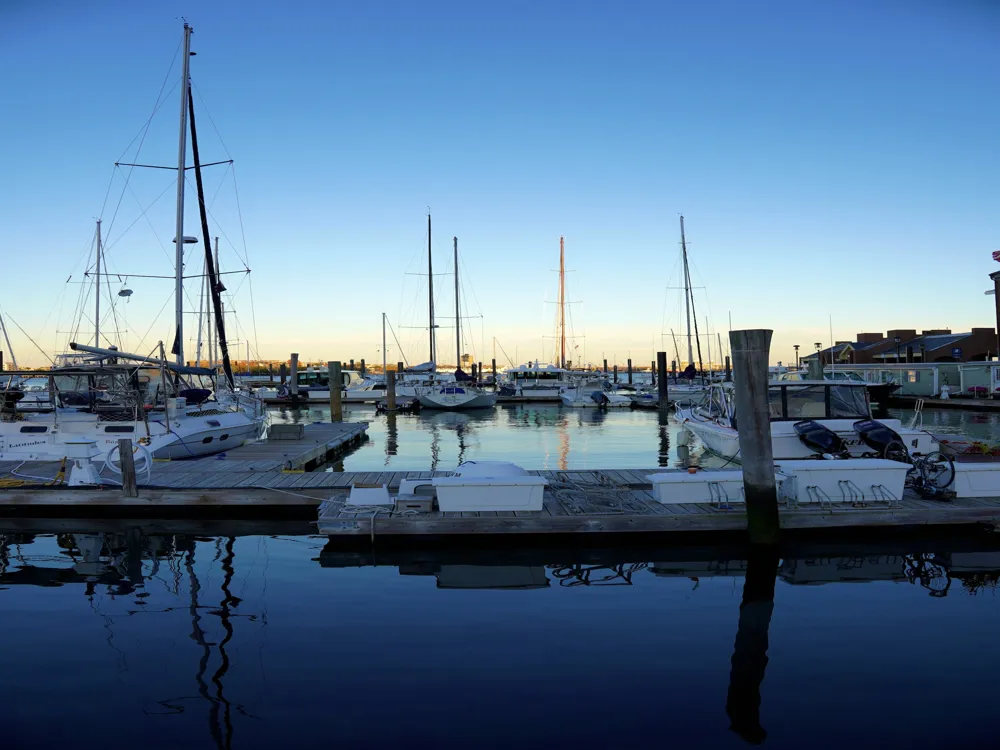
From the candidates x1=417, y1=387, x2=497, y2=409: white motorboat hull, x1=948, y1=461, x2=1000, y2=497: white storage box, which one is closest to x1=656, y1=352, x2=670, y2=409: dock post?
x1=417, y1=387, x2=497, y2=409: white motorboat hull

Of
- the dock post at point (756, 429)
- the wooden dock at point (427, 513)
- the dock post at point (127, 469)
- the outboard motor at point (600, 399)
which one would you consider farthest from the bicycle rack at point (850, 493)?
the outboard motor at point (600, 399)

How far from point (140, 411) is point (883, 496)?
49.9ft

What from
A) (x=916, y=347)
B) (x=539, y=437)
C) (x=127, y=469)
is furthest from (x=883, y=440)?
(x=916, y=347)

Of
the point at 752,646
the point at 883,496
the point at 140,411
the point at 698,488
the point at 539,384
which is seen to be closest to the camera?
the point at 752,646

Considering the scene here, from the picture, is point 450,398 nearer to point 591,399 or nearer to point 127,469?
point 591,399

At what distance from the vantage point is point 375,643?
714cm

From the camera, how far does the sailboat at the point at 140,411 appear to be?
14.9 metres

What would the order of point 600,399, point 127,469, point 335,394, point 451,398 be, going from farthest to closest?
point 600,399
point 451,398
point 335,394
point 127,469

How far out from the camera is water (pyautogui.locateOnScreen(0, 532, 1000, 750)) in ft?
18.1

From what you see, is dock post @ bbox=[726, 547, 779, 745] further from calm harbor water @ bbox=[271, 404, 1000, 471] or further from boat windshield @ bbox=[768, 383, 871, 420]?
calm harbor water @ bbox=[271, 404, 1000, 471]

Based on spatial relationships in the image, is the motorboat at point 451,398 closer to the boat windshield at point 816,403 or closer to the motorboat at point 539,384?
the motorboat at point 539,384

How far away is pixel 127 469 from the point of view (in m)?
11.6

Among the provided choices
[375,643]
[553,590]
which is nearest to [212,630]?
[375,643]

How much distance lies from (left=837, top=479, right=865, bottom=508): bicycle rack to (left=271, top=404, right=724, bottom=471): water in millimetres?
5974
